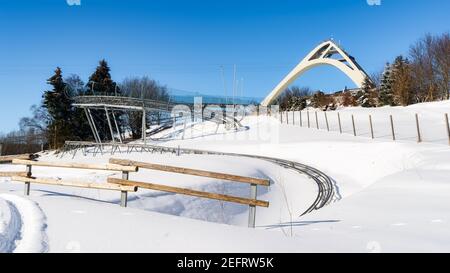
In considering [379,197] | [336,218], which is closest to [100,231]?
[336,218]

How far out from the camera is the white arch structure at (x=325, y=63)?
8112 centimetres

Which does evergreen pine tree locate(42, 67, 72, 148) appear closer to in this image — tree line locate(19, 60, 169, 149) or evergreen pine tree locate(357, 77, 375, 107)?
tree line locate(19, 60, 169, 149)

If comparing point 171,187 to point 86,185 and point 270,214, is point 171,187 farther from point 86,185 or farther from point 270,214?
point 270,214

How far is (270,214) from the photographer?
50.7 ft

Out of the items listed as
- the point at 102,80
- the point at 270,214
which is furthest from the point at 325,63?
the point at 270,214

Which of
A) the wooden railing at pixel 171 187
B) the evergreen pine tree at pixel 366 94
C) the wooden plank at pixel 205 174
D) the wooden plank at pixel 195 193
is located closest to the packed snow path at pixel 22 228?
the wooden railing at pixel 171 187

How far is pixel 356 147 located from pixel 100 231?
24.4 metres

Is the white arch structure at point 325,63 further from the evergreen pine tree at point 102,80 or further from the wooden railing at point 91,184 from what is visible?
the wooden railing at point 91,184

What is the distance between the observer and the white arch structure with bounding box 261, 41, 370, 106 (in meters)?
81.1

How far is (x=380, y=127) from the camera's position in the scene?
36906mm

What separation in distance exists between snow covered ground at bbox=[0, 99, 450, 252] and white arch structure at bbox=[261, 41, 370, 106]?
58.7m

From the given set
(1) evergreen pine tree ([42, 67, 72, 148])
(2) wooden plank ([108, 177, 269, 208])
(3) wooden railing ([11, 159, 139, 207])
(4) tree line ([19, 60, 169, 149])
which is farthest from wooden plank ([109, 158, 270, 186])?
(1) evergreen pine tree ([42, 67, 72, 148])

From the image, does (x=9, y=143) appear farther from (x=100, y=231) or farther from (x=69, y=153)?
(x=100, y=231)

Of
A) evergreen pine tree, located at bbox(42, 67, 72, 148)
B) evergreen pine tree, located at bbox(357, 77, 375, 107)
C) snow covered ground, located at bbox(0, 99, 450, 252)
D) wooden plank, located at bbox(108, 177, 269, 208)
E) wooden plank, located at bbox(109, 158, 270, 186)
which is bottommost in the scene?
snow covered ground, located at bbox(0, 99, 450, 252)
